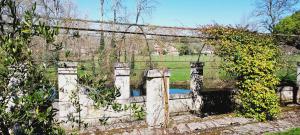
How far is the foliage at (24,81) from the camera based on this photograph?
2.88 meters

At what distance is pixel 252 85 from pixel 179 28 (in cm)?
271

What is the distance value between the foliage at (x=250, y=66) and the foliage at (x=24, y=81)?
6564 mm

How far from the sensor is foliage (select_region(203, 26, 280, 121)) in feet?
29.3

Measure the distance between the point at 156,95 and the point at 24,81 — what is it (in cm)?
484

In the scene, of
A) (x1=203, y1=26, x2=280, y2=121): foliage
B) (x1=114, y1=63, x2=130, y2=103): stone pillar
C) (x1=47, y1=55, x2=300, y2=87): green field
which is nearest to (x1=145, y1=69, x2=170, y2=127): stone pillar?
(x1=114, y1=63, x2=130, y2=103): stone pillar

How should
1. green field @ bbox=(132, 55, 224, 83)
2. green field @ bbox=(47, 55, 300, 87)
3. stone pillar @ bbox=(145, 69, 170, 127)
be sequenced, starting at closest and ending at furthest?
stone pillar @ bbox=(145, 69, 170, 127), green field @ bbox=(132, 55, 224, 83), green field @ bbox=(47, 55, 300, 87)

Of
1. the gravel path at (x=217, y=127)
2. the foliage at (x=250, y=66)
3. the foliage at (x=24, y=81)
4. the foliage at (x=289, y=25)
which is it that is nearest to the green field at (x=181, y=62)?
the gravel path at (x=217, y=127)

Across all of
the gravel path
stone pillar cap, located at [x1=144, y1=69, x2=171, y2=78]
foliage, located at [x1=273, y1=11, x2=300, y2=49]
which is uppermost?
foliage, located at [x1=273, y1=11, x2=300, y2=49]

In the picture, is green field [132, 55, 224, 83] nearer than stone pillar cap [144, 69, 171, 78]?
No

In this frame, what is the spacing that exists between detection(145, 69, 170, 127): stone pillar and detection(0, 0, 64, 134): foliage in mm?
4443

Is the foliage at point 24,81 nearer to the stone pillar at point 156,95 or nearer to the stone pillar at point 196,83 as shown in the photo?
the stone pillar at point 156,95

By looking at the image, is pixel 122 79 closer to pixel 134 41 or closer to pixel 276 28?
pixel 134 41

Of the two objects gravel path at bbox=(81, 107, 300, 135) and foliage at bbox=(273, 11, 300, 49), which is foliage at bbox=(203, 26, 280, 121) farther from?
foliage at bbox=(273, 11, 300, 49)

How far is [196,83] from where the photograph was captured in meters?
10.5
